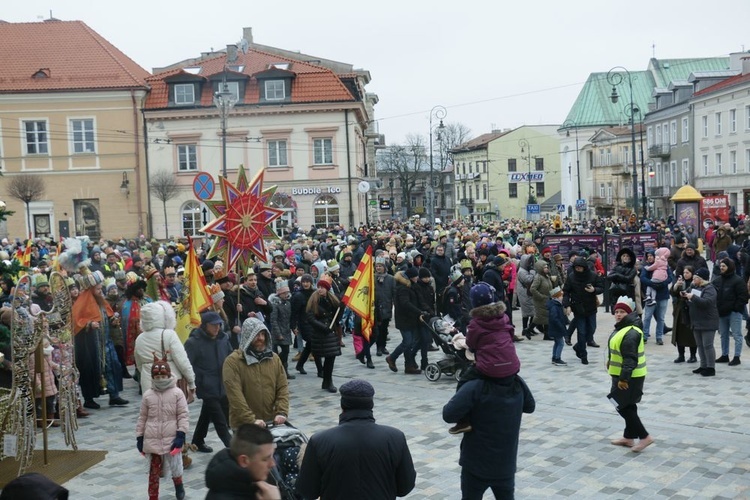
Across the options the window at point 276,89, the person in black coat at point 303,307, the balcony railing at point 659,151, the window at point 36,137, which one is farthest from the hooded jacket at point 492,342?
the balcony railing at point 659,151

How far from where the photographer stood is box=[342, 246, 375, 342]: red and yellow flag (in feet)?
45.9

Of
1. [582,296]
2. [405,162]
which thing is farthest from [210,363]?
[405,162]

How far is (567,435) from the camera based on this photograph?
995cm

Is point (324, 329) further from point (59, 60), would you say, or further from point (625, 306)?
point (59, 60)

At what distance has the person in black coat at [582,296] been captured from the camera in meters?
14.2

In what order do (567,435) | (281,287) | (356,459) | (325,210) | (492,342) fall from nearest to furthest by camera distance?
1. (356,459)
2. (492,342)
3. (567,435)
4. (281,287)
5. (325,210)

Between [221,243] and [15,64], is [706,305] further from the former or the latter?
[15,64]

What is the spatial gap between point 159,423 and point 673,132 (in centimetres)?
6152

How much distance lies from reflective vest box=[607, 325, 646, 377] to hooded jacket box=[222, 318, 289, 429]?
3748 millimetres

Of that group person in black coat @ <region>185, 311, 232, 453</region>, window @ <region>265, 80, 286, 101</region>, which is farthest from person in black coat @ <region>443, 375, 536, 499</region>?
window @ <region>265, 80, 286, 101</region>

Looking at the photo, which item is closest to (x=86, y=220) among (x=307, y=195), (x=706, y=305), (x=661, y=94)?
(x=307, y=195)

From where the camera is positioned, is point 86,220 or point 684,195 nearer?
point 684,195

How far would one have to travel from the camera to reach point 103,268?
732 inches

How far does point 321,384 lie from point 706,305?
5.95 m
